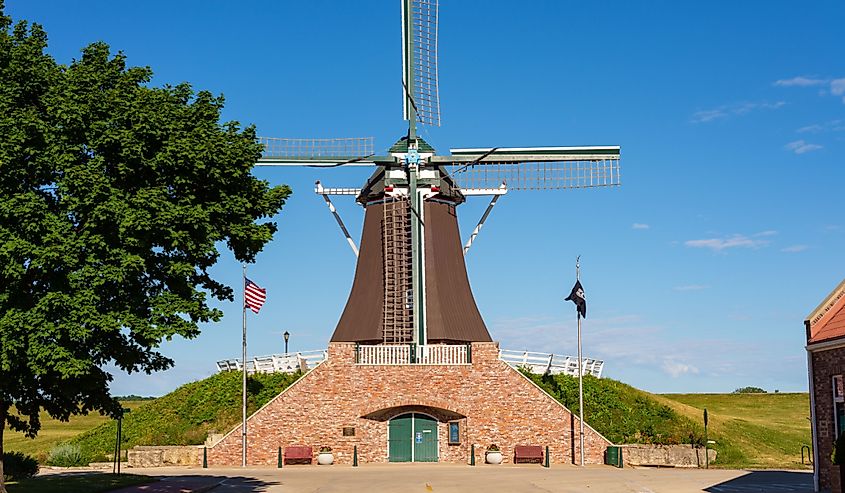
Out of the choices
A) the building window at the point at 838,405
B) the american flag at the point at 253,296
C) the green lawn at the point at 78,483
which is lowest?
the green lawn at the point at 78,483

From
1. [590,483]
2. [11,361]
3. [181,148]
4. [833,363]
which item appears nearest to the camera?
[11,361]

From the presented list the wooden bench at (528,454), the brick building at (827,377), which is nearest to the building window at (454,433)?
the wooden bench at (528,454)

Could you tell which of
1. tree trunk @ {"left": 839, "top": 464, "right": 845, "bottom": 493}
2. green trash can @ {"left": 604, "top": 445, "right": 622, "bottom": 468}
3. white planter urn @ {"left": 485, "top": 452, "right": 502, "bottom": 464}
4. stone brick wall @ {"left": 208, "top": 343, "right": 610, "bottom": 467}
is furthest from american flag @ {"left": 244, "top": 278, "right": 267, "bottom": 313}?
tree trunk @ {"left": 839, "top": 464, "right": 845, "bottom": 493}

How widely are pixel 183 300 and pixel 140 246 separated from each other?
196cm

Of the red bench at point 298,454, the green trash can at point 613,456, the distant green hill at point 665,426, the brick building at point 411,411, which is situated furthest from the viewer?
the distant green hill at point 665,426

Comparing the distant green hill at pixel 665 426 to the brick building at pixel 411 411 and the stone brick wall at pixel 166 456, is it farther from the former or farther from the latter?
the stone brick wall at pixel 166 456

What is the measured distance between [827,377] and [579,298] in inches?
664

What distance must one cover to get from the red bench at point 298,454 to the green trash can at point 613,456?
42.9ft

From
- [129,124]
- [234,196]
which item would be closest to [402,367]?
[234,196]

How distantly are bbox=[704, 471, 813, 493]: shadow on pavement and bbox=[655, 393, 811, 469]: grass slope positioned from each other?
502cm

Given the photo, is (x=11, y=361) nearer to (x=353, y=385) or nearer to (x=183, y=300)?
(x=183, y=300)

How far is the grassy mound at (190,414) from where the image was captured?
163ft

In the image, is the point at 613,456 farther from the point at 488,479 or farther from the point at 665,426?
the point at 488,479

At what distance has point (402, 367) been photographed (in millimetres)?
46719
